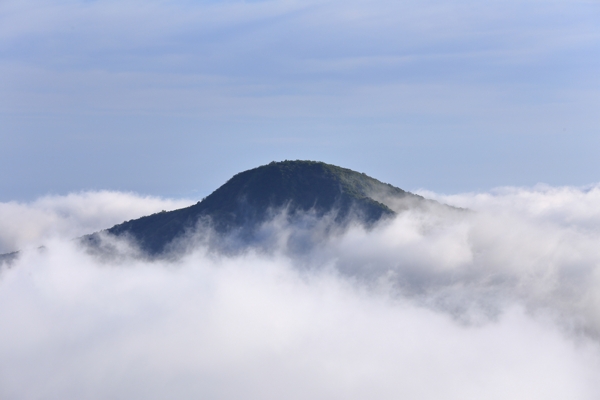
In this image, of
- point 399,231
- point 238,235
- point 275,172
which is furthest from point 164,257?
point 399,231

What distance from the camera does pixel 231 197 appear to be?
176 metres

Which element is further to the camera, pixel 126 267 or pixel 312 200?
pixel 126 267

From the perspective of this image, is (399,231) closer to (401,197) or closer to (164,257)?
(401,197)

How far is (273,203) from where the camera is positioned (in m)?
169

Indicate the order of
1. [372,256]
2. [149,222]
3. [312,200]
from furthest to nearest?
[372,256]
[149,222]
[312,200]

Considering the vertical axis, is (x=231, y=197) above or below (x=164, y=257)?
above

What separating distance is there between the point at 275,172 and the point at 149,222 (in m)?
40.3

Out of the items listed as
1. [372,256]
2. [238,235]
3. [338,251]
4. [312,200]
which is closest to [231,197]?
[238,235]

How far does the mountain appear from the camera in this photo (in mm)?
171375

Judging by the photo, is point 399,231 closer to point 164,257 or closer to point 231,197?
point 231,197

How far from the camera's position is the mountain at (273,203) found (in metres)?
171

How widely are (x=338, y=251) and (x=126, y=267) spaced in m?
62.8

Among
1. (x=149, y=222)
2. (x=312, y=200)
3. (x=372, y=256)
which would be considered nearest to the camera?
(x=312, y=200)

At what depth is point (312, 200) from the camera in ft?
566
